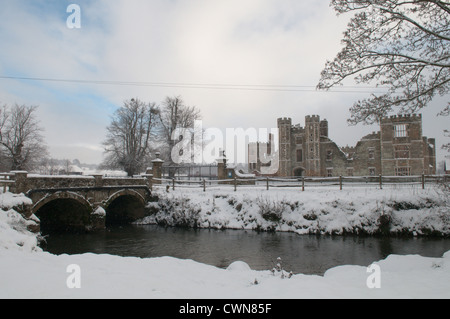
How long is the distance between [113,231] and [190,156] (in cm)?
1818

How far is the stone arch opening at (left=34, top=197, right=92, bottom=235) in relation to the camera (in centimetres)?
1712

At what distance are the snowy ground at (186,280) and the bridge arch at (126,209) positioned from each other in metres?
13.6

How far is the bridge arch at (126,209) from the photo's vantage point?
20.7m

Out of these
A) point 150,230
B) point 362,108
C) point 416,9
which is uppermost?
point 416,9

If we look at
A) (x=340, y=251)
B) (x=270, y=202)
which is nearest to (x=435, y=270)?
(x=340, y=251)

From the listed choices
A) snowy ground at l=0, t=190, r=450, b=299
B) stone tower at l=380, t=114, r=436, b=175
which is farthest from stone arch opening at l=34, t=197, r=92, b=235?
stone tower at l=380, t=114, r=436, b=175

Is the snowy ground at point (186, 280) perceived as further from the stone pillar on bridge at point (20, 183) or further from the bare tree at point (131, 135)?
the bare tree at point (131, 135)

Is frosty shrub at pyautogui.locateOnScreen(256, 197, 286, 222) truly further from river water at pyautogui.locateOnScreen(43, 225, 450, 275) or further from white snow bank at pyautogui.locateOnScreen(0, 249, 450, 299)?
white snow bank at pyautogui.locateOnScreen(0, 249, 450, 299)

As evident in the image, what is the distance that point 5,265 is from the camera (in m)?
5.72

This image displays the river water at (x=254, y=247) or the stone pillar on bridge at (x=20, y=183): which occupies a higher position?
the stone pillar on bridge at (x=20, y=183)

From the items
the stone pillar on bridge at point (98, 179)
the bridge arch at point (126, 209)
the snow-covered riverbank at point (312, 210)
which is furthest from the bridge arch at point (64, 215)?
the snow-covered riverbank at point (312, 210)

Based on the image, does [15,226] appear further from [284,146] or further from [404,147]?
[404,147]

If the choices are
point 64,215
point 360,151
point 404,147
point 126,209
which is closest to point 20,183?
point 64,215

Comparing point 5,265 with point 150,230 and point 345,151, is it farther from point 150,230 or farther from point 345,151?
→ point 345,151
